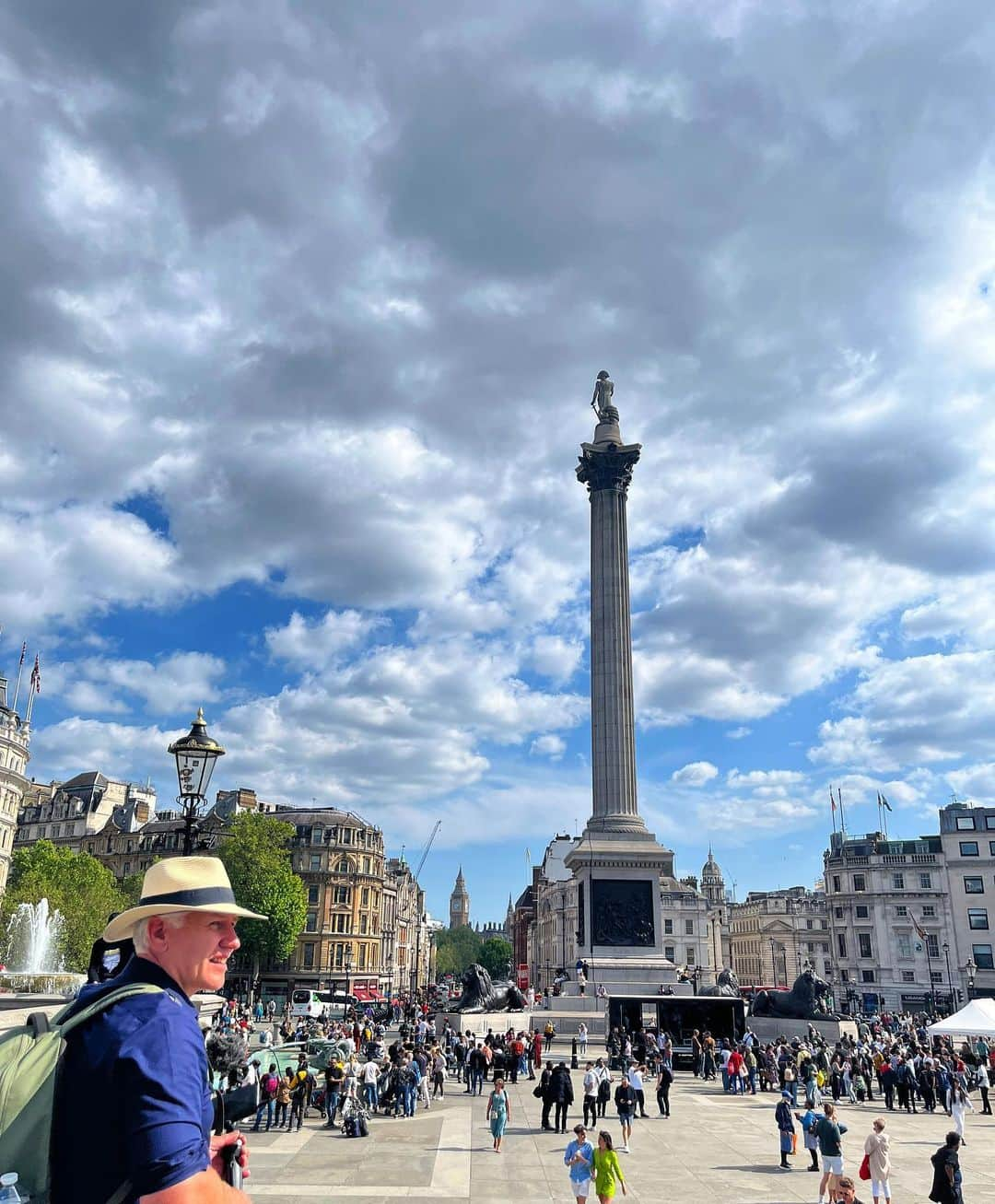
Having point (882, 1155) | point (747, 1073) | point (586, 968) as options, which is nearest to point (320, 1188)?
point (882, 1155)

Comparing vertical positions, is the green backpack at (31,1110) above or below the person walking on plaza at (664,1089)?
above

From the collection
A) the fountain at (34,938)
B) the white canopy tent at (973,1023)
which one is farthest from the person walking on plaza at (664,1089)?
the fountain at (34,938)

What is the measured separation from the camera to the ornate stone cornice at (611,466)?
7119cm

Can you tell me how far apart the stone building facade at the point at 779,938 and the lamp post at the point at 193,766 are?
123m

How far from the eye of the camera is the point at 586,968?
53.3 metres

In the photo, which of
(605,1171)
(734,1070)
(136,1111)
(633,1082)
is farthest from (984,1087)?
(136,1111)

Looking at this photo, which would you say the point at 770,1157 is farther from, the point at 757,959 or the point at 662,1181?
the point at 757,959

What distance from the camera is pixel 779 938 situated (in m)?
137

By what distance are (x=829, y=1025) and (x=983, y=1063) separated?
9251 mm

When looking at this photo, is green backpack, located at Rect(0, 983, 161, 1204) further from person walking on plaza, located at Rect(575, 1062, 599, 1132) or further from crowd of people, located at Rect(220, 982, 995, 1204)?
person walking on plaza, located at Rect(575, 1062, 599, 1132)

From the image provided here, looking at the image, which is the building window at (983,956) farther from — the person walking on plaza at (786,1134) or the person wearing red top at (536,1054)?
the person walking on plaza at (786,1134)

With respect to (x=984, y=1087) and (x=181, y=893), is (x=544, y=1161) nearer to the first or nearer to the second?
(x=984, y=1087)

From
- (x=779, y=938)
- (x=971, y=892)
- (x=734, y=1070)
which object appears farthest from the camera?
(x=779, y=938)

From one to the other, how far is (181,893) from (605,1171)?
47.4ft
